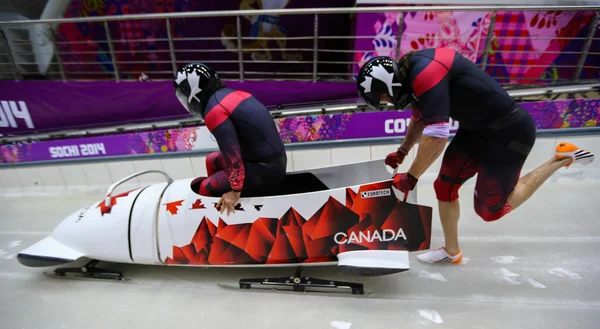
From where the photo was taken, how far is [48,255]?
1.93 metres

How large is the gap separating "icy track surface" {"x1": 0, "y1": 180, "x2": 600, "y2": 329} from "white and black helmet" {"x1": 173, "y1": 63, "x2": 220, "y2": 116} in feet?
3.32

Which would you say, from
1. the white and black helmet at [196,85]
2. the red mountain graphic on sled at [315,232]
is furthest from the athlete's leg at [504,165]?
the white and black helmet at [196,85]

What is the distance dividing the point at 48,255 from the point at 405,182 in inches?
82.3

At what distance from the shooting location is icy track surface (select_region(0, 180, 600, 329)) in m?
1.47

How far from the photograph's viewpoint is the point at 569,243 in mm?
1893

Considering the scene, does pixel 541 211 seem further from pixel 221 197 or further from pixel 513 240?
pixel 221 197

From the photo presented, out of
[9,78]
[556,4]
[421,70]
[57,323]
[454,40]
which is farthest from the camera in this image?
[9,78]

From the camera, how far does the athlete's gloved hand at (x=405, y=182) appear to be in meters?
1.48

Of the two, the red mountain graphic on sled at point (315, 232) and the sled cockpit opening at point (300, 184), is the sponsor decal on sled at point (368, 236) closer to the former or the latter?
the red mountain graphic on sled at point (315, 232)

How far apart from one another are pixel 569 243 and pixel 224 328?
78.6 inches

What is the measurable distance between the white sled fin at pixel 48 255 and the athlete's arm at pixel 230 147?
46.9 inches

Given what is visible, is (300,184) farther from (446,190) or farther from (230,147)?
(446,190)

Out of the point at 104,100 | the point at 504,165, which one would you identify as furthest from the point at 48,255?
the point at 504,165

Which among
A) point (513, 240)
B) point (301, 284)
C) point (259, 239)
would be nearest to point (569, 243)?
point (513, 240)
